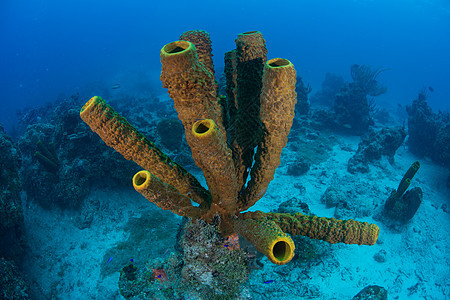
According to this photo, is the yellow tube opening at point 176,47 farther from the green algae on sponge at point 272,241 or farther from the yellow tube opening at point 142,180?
the green algae on sponge at point 272,241

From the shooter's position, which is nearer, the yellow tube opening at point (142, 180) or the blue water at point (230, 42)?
the yellow tube opening at point (142, 180)

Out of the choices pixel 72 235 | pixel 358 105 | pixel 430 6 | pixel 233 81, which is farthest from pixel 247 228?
pixel 430 6

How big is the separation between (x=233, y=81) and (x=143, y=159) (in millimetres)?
1245

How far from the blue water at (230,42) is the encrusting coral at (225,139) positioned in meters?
27.2

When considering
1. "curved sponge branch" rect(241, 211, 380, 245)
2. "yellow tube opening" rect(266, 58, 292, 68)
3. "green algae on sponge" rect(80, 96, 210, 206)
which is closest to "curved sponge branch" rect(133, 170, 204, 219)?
"green algae on sponge" rect(80, 96, 210, 206)

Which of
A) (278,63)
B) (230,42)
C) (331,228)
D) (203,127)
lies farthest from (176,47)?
(230,42)

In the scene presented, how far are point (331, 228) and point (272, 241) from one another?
874 mm

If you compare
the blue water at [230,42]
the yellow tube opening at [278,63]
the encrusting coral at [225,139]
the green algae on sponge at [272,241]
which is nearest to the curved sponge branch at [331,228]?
the encrusting coral at [225,139]

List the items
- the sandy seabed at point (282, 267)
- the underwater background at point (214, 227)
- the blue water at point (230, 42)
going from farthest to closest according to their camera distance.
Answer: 1. the blue water at point (230, 42)
2. the sandy seabed at point (282, 267)
3. the underwater background at point (214, 227)

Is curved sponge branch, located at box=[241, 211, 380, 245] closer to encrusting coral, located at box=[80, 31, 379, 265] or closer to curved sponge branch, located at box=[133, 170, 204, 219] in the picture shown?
encrusting coral, located at box=[80, 31, 379, 265]

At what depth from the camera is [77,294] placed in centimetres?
475

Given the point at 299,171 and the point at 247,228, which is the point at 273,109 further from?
the point at 299,171

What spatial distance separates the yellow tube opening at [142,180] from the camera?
4.94ft

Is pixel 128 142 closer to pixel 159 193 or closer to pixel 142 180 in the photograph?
pixel 142 180
